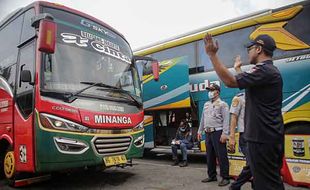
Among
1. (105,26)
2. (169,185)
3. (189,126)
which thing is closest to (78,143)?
(169,185)

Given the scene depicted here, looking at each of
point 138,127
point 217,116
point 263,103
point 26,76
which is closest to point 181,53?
point 138,127

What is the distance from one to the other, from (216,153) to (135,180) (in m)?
1.62

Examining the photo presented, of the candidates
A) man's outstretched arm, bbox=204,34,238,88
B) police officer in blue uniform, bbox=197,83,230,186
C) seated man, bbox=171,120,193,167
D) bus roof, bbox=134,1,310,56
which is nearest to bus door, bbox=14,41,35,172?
police officer in blue uniform, bbox=197,83,230,186

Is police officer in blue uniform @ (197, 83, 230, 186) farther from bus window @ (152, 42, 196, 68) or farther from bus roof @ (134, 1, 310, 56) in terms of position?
bus window @ (152, 42, 196, 68)

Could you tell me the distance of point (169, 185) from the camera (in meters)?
5.73

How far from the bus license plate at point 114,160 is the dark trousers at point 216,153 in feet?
5.03

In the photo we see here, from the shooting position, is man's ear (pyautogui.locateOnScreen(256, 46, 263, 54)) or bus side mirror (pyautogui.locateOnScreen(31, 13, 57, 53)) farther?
bus side mirror (pyautogui.locateOnScreen(31, 13, 57, 53))

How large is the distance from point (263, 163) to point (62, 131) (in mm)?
3236

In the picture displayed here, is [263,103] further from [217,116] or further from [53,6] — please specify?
[53,6]

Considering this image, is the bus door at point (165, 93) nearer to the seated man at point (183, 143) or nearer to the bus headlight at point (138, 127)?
the seated man at point (183, 143)

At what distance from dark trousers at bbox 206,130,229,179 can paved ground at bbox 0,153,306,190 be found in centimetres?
25

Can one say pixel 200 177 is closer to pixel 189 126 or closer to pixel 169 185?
pixel 169 185

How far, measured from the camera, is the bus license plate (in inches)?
215

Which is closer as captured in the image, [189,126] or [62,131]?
[62,131]
